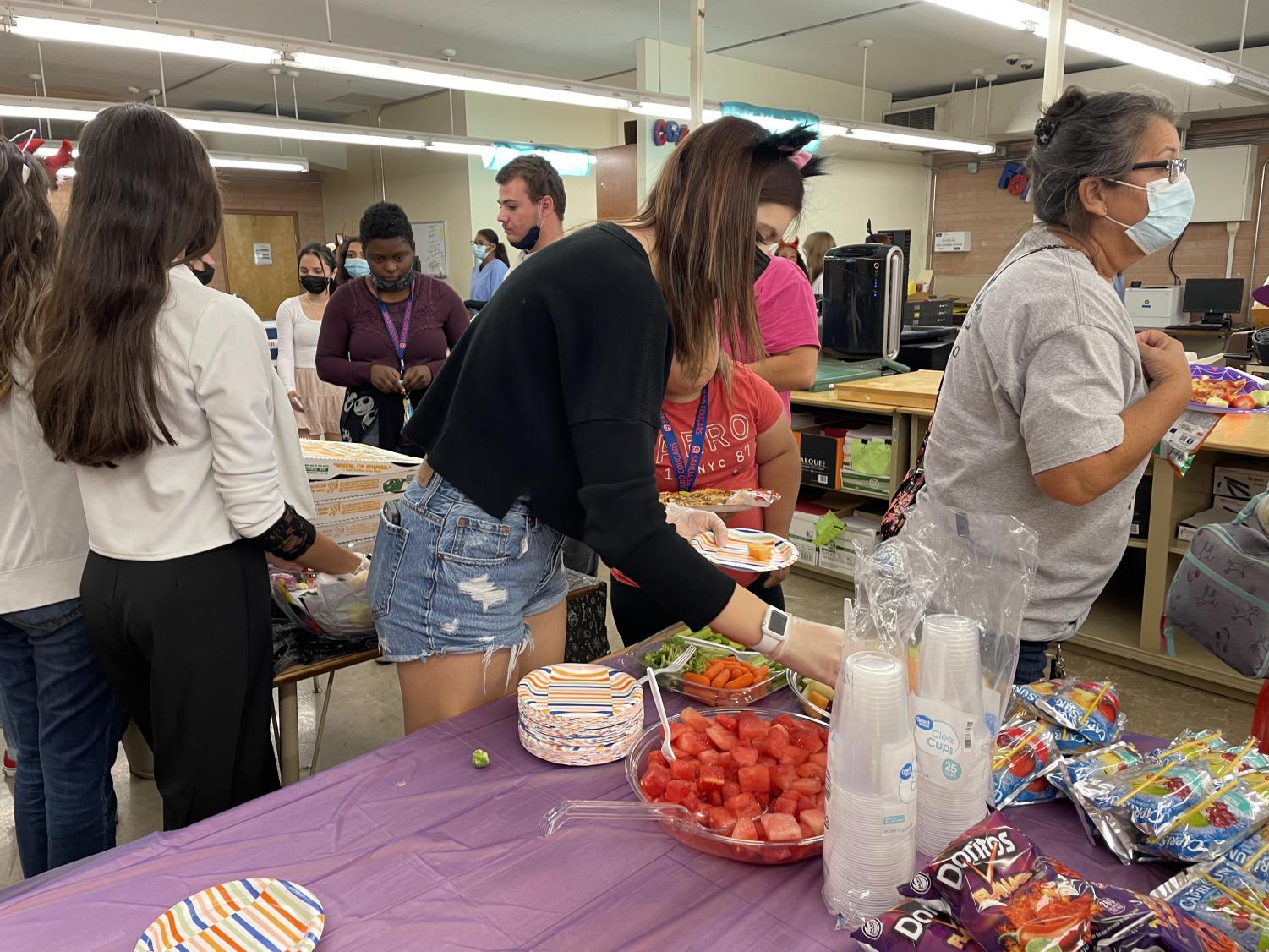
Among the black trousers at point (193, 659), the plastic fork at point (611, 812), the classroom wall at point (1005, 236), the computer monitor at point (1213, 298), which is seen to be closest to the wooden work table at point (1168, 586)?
the plastic fork at point (611, 812)

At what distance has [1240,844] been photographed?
1025 millimetres

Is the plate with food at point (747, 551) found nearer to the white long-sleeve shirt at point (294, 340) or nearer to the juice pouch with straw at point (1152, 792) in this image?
the juice pouch with straw at point (1152, 792)

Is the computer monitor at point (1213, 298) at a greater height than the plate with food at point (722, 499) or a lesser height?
greater

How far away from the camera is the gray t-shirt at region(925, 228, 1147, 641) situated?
140 centimetres

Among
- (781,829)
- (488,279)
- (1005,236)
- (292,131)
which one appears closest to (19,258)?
(781,829)

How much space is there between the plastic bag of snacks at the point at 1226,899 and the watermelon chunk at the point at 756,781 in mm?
437

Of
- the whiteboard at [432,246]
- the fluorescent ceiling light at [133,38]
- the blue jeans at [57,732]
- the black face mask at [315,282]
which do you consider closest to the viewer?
the blue jeans at [57,732]

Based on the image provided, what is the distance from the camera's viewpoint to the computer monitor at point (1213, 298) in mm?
8500

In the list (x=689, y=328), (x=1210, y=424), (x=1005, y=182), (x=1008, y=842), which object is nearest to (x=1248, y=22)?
(x=1005, y=182)

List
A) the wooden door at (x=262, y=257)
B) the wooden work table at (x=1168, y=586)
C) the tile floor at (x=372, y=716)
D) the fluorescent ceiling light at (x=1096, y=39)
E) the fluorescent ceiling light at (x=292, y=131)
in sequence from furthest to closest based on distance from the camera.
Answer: the wooden door at (x=262, y=257)
the fluorescent ceiling light at (x=292, y=131)
the fluorescent ceiling light at (x=1096, y=39)
the wooden work table at (x=1168, y=586)
the tile floor at (x=372, y=716)

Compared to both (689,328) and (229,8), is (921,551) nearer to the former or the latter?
(689,328)

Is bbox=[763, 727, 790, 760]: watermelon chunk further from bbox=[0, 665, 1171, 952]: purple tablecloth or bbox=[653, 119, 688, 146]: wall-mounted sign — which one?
bbox=[653, 119, 688, 146]: wall-mounted sign

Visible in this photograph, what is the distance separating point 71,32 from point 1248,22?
29.0 feet

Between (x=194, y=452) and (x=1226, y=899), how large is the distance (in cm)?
155
